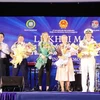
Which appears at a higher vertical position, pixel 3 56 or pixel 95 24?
pixel 95 24

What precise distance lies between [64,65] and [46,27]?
0.95 metres

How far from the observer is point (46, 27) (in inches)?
268

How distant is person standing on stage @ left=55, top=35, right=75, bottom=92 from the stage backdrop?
0.14 m

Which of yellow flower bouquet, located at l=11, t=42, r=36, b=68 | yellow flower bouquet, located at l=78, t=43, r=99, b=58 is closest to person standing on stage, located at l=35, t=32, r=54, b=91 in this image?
yellow flower bouquet, located at l=11, t=42, r=36, b=68

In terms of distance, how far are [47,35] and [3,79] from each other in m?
1.50

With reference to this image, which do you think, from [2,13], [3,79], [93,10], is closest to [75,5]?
[93,10]

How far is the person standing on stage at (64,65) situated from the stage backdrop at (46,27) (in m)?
0.14

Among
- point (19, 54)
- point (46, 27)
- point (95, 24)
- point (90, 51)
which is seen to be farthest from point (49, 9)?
point (90, 51)

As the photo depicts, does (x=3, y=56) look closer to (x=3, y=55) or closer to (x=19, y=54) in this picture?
(x=3, y=55)

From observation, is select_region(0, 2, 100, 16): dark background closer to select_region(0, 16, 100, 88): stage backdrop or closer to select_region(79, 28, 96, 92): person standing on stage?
select_region(0, 16, 100, 88): stage backdrop

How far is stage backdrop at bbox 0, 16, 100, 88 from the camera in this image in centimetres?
675

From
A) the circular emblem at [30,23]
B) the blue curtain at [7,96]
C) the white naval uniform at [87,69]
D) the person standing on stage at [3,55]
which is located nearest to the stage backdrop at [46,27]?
the circular emblem at [30,23]

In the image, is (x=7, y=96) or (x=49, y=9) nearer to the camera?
(x=7, y=96)

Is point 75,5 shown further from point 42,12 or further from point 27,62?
point 27,62
